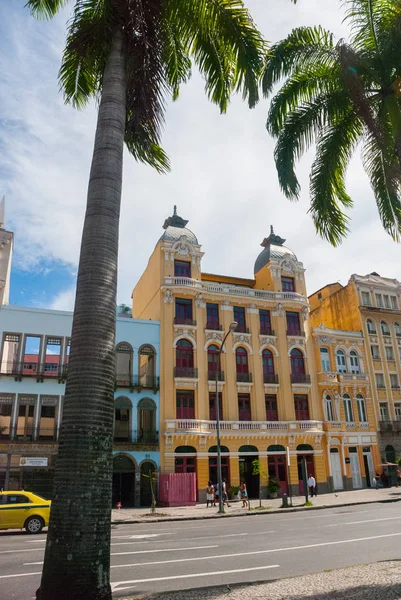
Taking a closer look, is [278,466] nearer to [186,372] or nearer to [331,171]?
[186,372]

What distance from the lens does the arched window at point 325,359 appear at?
40.2 m

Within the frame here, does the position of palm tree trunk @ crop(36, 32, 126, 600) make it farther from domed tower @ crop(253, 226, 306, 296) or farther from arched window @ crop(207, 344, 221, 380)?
domed tower @ crop(253, 226, 306, 296)

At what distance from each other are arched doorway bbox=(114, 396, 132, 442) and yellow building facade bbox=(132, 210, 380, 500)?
2.37 meters

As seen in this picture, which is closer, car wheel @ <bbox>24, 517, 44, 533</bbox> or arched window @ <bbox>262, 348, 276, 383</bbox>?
car wheel @ <bbox>24, 517, 44, 533</bbox>

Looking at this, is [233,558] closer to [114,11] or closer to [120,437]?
[114,11]

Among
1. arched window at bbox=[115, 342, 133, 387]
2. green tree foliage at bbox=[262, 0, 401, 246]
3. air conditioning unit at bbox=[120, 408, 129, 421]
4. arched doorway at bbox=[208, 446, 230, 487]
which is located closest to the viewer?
green tree foliage at bbox=[262, 0, 401, 246]

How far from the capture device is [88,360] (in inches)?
247

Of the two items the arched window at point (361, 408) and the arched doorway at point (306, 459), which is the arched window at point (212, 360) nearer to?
the arched doorway at point (306, 459)

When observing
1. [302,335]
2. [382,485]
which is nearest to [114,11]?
[302,335]

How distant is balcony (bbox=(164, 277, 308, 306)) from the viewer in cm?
3647

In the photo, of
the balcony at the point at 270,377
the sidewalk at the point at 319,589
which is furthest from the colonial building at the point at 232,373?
the sidewalk at the point at 319,589

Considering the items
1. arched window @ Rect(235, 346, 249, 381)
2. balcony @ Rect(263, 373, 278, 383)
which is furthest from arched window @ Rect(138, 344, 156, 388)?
balcony @ Rect(263, 373, 278, 383)

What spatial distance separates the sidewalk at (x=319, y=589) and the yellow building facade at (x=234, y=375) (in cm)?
2569

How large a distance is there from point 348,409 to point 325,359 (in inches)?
176
